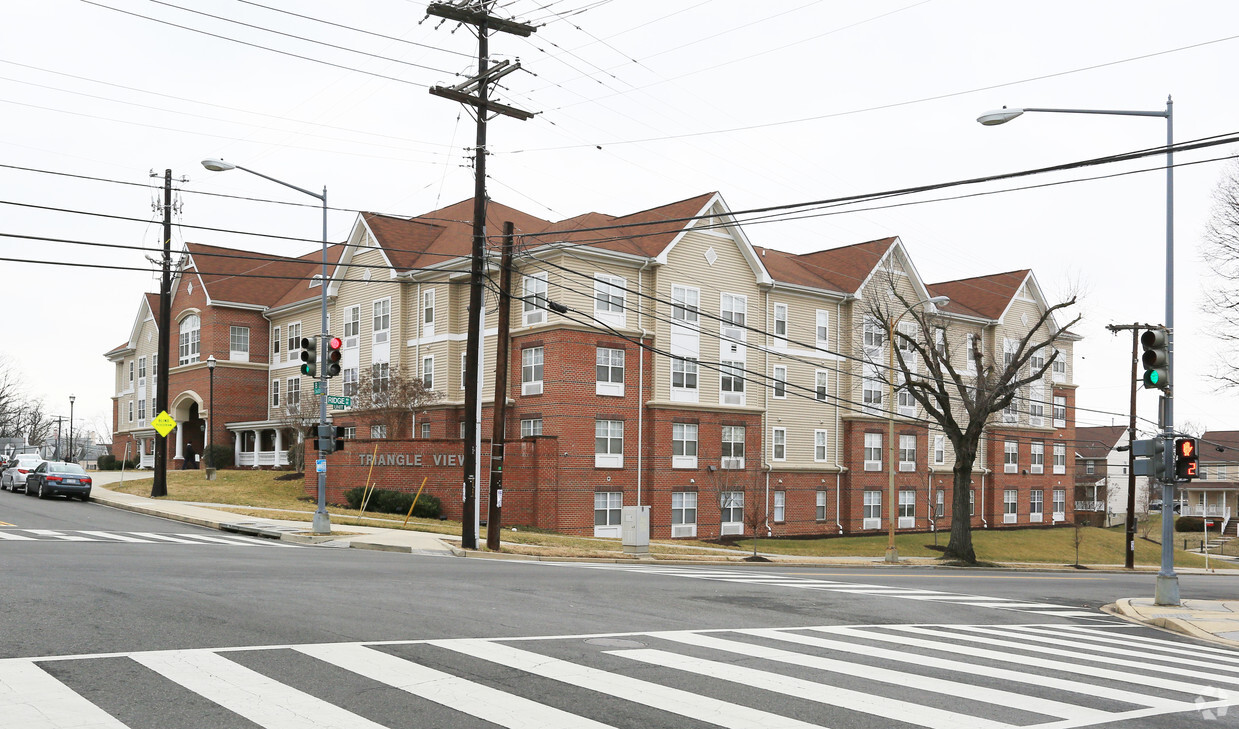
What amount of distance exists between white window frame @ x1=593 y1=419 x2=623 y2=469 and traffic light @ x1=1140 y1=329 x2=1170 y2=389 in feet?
82.2

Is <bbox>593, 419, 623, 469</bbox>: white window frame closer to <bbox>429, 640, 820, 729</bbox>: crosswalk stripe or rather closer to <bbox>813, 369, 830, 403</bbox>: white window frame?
<bbox>813, 369, 830, 403</bbox>: white window frame

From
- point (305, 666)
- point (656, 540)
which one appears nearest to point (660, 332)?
point (656, 540)

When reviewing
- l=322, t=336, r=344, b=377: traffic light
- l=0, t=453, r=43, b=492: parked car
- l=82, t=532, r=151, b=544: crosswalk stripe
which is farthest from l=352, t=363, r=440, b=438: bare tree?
l=82, t=532, r=151, b=544: crosswalk stripe

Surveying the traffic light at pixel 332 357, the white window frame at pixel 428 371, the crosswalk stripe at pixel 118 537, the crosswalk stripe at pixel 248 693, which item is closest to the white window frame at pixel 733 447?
the white window frame at pixel 428 371

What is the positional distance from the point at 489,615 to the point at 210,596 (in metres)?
3.70

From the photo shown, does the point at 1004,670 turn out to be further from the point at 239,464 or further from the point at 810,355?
the point at 239,464

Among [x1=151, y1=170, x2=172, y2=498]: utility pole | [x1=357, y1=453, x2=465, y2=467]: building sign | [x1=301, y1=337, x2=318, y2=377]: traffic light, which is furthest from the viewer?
[x1=151, y1=170, x2=172, y2=498]: utility pole

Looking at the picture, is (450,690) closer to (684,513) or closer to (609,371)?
(609,371)

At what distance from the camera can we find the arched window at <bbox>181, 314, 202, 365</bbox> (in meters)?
59.5

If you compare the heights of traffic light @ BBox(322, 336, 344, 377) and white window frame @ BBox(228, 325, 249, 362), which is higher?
white window frame @ BBox(228, 325, 249, 362)

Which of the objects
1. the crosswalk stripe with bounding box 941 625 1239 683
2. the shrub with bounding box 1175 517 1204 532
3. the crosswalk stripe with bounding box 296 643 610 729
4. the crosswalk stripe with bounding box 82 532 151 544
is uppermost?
the crosswalk stripe with bounding box 296 643 610 729

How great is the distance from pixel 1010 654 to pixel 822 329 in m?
39.3

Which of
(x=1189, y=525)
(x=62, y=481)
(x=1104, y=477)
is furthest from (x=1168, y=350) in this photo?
(x=1104, y=477)

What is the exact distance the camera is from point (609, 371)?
134 feet
